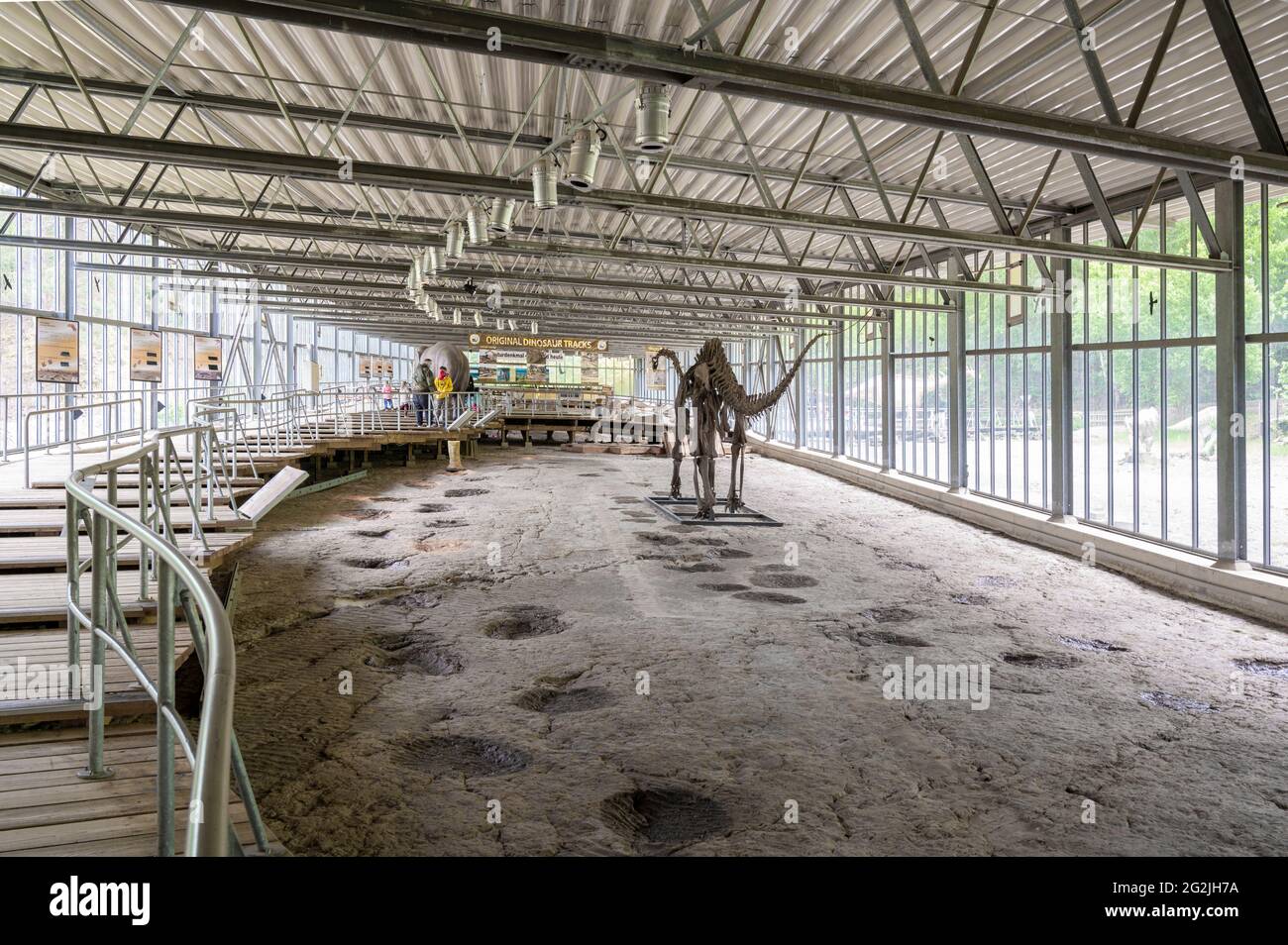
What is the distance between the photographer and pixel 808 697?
20.6 feet

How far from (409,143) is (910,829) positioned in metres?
10.8

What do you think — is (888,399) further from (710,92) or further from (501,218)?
(501,218)

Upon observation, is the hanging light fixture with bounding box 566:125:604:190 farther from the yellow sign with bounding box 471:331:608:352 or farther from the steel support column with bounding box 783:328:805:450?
the steel support column with bounding box 783:328:805:450

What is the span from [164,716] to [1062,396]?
48.9ft

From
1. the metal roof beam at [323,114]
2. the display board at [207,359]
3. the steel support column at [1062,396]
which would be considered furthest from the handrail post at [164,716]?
the display board at [207,359]

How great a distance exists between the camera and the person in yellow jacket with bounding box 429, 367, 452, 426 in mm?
24688

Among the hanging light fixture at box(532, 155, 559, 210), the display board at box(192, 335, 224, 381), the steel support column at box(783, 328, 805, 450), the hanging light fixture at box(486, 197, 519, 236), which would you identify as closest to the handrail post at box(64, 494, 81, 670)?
the hanging light fixture at box(532, 155, 559, 210)

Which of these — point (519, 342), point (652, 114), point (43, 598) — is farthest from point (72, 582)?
point (519, 342)

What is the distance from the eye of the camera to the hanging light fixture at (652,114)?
5.48 metres

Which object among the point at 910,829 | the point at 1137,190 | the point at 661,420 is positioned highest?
the point at 1137,190

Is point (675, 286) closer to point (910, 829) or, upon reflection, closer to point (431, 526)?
point (431, 526)

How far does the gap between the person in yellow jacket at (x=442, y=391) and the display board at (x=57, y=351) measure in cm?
943
